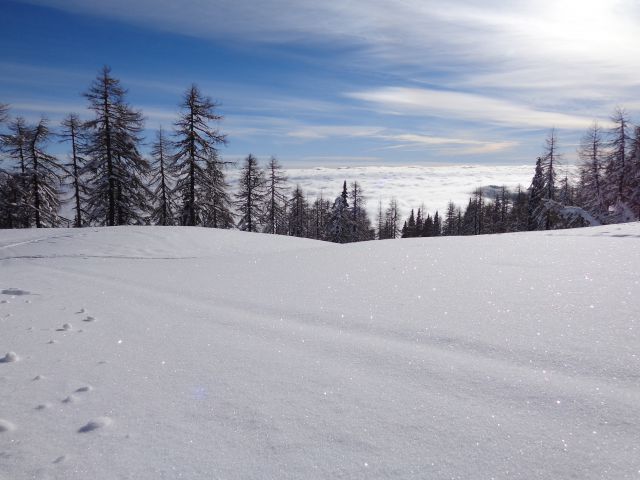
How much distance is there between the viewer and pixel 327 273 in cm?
510

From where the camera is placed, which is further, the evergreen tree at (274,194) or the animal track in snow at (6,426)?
the evergreen tree at (274,194)

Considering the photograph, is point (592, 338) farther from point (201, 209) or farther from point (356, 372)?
point (201, 209)

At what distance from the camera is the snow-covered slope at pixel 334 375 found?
1591 mm

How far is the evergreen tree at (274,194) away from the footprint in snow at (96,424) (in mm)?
34370

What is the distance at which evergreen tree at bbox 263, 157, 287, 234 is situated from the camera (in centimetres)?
3656

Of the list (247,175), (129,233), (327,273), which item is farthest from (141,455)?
(247,175)

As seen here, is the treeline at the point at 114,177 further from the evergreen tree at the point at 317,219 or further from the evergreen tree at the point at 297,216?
the evergreen tree at the point at 317,219

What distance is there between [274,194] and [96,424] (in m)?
36.0

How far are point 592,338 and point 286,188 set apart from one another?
35.1 metres

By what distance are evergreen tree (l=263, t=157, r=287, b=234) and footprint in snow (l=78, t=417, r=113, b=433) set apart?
113 feet

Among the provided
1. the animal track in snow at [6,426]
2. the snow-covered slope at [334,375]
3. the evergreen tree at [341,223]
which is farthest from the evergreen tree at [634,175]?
the animal track in snow at [6,426]

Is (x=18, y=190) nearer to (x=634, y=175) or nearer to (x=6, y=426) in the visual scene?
(x=6, y=426)

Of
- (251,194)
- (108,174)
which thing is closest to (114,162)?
(108,174)

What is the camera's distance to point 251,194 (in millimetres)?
34812
